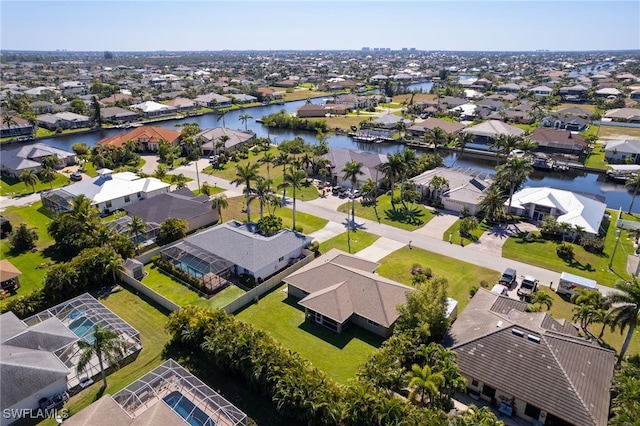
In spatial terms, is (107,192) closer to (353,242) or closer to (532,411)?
(353,242)

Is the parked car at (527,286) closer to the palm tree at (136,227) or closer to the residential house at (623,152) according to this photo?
the palm tree at (136,227)

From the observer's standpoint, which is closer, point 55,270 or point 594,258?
point 55,270

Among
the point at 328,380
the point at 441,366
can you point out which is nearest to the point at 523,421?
the point at 441,366

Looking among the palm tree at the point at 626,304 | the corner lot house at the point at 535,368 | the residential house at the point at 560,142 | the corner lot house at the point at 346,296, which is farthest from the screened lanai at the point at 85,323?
the residential house at the point at 560,142

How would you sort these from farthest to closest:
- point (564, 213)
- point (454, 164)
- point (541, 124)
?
point (541, 124) → point (454, 164) → point (564, 213)

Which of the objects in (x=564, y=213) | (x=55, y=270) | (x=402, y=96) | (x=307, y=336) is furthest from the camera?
(x=402, y=96)

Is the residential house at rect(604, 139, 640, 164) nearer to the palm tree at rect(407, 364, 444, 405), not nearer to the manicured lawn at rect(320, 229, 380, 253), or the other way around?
the manicured lawn at rect(320, 229, 380, 253)

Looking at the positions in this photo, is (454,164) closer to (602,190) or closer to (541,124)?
(602,190)
